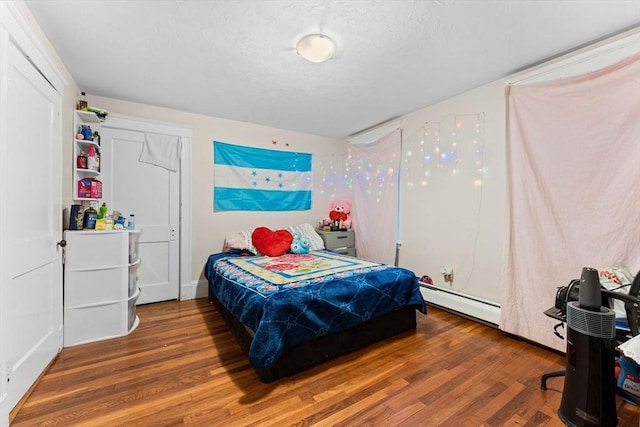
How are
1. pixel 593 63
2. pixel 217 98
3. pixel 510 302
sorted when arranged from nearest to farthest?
1. pixel 593 63
2. pixel 510 302
3. pixel 217 98

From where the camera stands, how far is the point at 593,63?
2.03 meters

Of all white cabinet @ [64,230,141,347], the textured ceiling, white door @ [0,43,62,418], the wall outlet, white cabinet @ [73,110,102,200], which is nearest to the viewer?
white door @ [0,43,62,418]

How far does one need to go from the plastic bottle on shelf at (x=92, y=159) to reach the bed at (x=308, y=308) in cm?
156

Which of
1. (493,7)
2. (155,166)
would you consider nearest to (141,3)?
(155,166)

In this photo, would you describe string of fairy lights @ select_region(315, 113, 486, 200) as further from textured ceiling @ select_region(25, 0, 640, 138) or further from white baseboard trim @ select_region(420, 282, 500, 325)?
white baseboard trim @ select_region(420, 282, 500, 325)

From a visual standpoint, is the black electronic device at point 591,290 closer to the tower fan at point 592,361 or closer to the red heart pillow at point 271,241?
the tower fan at point 592,361

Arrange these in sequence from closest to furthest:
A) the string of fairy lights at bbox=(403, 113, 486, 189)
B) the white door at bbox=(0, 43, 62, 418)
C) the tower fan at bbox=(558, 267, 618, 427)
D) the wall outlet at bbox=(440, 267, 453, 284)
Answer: the tower fan at bbox=(558, 267, 618, 427)
the white door at bbox=(0, 43, 62, 418)
the string of fairy lights at bbox=(403, 113, 486, 189)
the wall outlet at bbox=(440, 267, 453, 284)

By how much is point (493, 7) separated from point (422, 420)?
250cm

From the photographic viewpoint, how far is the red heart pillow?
3424mm

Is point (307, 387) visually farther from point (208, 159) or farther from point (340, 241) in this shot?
point (208, 159)

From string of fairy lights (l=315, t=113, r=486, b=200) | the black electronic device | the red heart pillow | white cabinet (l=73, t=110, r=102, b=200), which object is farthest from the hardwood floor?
string of fairy lights (l=315, t=113, r=486, b=200)

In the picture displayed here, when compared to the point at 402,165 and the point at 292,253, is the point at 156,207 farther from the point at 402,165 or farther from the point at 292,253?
the point at 402,165

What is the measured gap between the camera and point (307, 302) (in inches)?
76.9

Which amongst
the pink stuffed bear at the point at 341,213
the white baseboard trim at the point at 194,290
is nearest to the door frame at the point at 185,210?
the white baseboard trim at the point at 194,290
